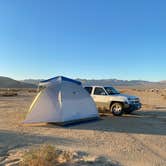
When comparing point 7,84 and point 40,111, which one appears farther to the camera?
point 7,84

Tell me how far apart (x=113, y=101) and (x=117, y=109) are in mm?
595

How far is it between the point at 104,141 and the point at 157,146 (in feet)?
6.37

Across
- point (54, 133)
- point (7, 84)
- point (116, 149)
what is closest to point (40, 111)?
point (54, 133)

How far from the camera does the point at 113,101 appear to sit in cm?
1773

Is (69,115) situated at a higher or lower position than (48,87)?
lower

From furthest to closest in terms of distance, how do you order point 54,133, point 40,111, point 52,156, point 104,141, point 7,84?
point 7,84
point 40,111
point 54,133
point 104,141
point 52,156

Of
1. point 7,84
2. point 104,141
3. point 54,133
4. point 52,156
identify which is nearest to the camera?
point 52,156

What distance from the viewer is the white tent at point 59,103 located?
1361cm

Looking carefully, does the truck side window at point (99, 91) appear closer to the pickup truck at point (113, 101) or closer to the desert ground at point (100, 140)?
the pickup truck at point (113, 101)

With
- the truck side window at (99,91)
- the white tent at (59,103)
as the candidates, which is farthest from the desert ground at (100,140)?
the truck side window at (99,91)

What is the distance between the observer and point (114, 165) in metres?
6.94

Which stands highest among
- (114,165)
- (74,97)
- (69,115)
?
(74,97)

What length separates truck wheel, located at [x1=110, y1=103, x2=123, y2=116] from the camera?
57.3 ft

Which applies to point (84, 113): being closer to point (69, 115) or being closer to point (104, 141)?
point (69, 115)
